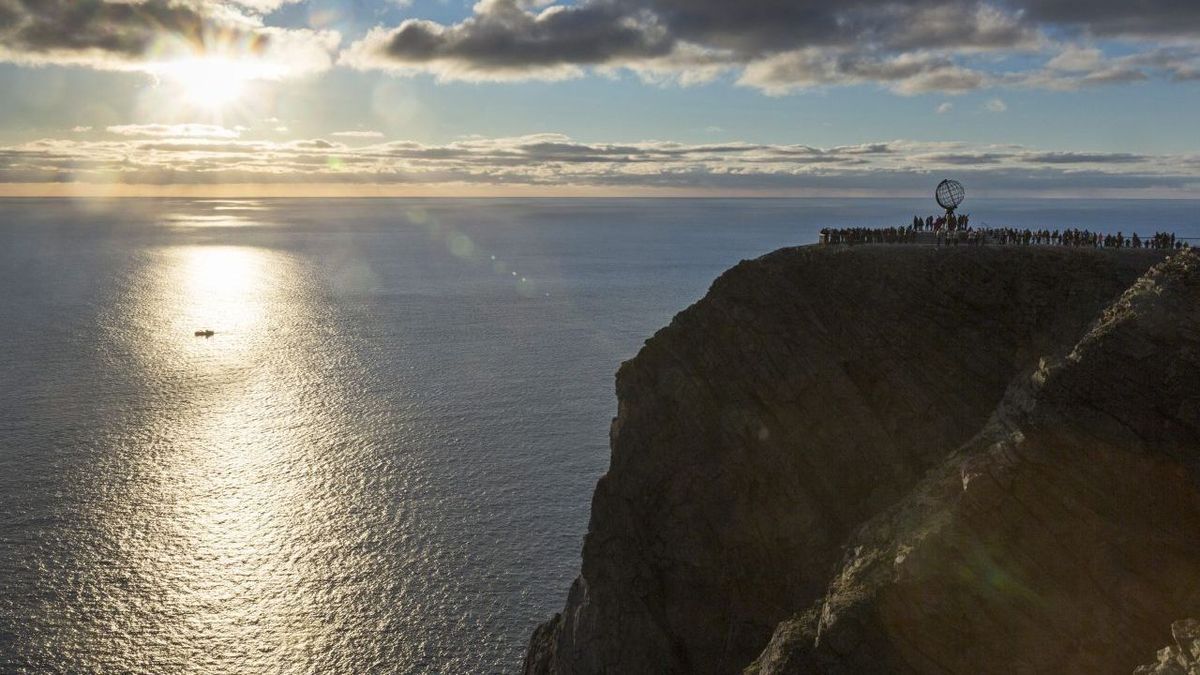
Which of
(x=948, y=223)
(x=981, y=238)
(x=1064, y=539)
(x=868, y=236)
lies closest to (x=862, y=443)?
(x=1064, y=539)

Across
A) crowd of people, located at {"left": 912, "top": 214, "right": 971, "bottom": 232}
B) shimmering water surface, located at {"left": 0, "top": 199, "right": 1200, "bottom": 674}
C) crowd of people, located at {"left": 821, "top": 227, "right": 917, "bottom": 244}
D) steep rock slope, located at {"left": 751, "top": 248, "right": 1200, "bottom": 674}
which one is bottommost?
shimmering water surface, located at {"left": 0, "top": 199, "right": 1200, "bottom": 674}

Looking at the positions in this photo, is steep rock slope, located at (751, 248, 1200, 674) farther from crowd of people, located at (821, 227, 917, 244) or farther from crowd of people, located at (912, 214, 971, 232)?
crowd of people, located at (912, 214, 971, 232)

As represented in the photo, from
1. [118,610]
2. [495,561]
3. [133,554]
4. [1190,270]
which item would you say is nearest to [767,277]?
[1190,270]

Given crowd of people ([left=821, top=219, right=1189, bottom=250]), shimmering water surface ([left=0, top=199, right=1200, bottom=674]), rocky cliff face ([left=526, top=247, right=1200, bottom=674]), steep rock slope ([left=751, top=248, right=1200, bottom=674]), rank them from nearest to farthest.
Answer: steep rock slope ([left=751, top=248, right=1200, bottom=674]), rocky cliff face ([left=526, top=247, right=1200, bottom=674]), crowd of people ([left=821, top=219, right=1189, bottom=250]), shimmering water surface ([left=0, top=199, right=1200, bottom=674])

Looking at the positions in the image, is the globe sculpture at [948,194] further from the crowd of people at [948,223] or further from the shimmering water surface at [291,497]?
the shimmering water surface at [291,497]

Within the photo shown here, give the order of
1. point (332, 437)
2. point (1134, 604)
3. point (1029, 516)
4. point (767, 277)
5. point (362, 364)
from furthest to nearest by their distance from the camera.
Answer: point (362, 364) → point (332, 437) → point (767, 277) → point (1029, 516) → point (1134, 604)

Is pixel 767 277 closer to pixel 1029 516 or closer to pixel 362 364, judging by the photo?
pixel 1029 516

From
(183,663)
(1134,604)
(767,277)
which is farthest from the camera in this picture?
(183,663)


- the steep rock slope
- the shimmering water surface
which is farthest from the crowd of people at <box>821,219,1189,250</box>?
the shimmering water surface

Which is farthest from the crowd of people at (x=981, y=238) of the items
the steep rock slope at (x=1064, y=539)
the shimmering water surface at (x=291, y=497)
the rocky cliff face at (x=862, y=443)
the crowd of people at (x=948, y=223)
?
the shimmering water surface at (x=291, y=497)
